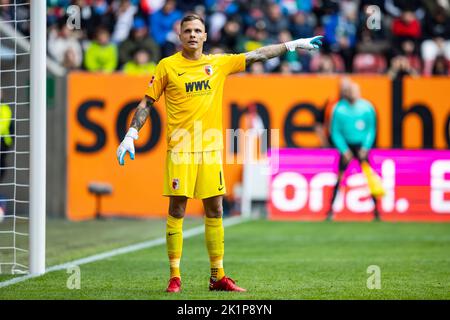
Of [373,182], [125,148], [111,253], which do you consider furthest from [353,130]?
[125,148]

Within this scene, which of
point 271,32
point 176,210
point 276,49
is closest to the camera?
point 176,210

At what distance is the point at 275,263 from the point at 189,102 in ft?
10.8

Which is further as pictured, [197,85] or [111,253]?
[111,253]

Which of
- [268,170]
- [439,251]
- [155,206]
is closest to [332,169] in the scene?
[268,170]

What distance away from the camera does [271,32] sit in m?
22.3

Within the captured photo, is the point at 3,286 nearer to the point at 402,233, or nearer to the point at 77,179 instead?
the point at 402,233

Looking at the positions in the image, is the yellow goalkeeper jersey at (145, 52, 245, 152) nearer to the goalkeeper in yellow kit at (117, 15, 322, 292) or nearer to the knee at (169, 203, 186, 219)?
the goalkeeper in yellow kit at (117, 15, 322, 292)

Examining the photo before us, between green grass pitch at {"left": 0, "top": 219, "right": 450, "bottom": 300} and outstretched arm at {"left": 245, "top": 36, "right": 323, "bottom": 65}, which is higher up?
outstretched arm at {"left": 245, "top": 36, "right": 323, "bottom": 65}

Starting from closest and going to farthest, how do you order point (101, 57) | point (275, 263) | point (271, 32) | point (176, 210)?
point (176, 210) < point (275, 263) < point (101, 57) < point (271, 32)

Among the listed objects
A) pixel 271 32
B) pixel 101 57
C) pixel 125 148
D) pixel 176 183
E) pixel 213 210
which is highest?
pixel 271 32

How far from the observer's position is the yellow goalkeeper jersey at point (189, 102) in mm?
8875

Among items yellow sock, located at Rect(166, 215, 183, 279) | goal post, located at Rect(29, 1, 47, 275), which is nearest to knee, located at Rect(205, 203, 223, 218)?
yellow sock, located at Rect(166, 215, 183, 279)

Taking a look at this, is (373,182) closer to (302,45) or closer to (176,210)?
(302,45)

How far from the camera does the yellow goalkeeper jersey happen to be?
888 cm
